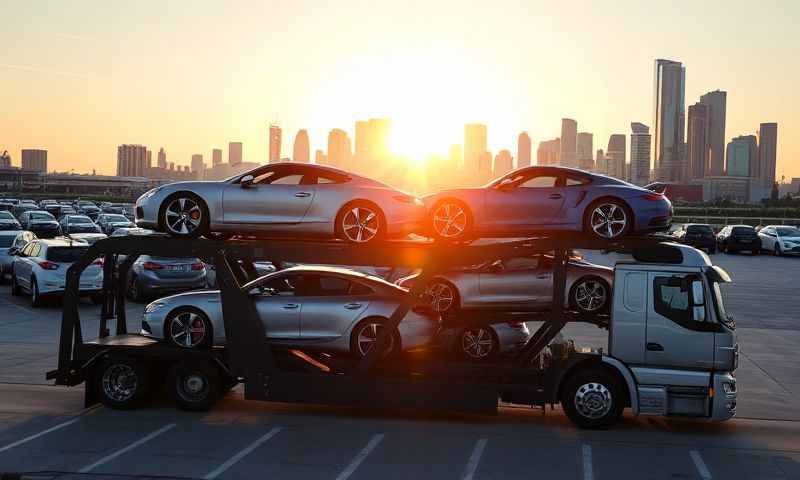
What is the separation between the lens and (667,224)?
1165cm

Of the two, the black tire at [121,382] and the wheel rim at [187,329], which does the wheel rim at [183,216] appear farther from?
the black tire at [121,382]

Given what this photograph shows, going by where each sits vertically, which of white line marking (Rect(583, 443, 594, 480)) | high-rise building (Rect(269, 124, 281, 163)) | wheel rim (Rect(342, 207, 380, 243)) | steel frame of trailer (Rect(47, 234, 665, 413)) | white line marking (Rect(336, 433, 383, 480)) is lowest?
white line marking (Rect(336, 433, 383, 480))

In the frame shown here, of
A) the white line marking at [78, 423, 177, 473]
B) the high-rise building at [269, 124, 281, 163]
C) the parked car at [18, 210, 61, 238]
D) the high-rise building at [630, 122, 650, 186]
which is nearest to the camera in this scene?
the white line marking at [78, 423, 177, 473]

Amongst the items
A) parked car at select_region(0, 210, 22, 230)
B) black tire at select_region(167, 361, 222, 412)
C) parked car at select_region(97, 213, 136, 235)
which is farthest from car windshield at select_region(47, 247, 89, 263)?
parked car at select_region(97, 213, 136, 235)

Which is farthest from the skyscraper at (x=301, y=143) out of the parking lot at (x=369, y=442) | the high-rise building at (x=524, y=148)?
the parking lot at (x=369, y=442)

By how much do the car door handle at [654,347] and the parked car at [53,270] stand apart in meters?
14.4

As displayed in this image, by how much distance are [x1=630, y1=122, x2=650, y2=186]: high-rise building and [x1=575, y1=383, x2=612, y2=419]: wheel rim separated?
12524 centimetres

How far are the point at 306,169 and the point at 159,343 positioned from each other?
3101 millimetres

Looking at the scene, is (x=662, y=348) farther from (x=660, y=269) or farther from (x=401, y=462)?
(x=401, y=462)

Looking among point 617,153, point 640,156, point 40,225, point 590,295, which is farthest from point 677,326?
point 640,156

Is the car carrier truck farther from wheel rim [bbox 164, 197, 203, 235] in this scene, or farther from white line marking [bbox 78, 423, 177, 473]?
white line marking [bbox 78, 423, 177, 473]

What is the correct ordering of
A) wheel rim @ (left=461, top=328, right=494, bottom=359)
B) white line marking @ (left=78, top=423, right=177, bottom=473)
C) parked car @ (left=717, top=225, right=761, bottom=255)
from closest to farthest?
1. white line marking @ (left=78, top=423, right=177, bottom=473)
2. wheel rim @ (left=461, top=328, right=494, bottom=359)
3. parked car @ (left=717, top=225, right=761, bottom=255)

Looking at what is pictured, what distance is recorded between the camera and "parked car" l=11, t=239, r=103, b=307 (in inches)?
841

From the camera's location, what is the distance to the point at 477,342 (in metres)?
11.4
